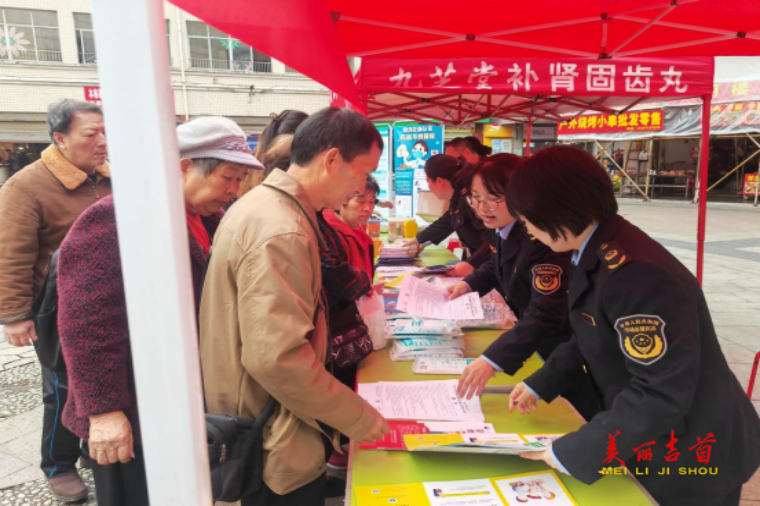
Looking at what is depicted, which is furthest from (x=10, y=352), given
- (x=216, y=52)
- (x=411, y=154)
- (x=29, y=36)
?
(x=29, y=36)

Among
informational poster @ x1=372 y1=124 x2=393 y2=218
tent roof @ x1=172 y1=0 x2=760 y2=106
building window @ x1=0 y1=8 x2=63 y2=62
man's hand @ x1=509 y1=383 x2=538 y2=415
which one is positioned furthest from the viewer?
building window @ x1=0 y1=8 x2=63 y2=62

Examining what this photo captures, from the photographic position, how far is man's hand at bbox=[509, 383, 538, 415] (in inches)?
49.4

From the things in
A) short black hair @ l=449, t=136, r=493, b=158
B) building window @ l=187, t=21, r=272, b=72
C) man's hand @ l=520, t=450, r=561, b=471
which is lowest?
man's hand @ l=520, t=450, r=561, b=471

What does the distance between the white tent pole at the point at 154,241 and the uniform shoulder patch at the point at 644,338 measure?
0.73m

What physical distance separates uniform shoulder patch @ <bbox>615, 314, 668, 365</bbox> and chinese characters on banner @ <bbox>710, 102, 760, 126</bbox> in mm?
13979

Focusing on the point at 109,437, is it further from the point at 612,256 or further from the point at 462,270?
the point at 462,270

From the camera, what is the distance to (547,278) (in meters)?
1.57

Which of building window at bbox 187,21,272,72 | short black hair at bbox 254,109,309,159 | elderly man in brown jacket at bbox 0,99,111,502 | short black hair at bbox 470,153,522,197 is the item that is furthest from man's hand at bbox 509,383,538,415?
building window at bbox 187,21,272,72

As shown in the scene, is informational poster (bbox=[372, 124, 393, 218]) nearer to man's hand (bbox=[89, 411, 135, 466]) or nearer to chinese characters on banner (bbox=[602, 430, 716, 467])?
man's hand (bbox=[89, 411, 135, 466])

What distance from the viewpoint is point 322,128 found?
1.14 metres

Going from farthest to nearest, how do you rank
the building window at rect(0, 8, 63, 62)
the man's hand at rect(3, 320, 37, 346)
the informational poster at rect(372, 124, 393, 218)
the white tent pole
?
the building window at rect(0, 8, 63, 62), the informational poster at rect(372, 124, 393, 218), the man's hand at rect(3, 320, 37, 346), the white tent pole

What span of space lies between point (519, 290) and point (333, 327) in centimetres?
79

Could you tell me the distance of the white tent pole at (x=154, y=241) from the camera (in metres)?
A: 0.53

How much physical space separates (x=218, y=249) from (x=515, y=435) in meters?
0.79
